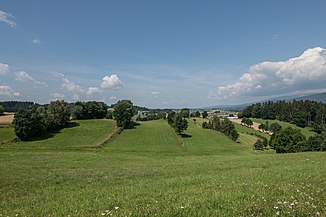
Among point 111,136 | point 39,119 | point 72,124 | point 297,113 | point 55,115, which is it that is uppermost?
point 55,115

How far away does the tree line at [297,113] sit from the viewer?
166750 millimetres

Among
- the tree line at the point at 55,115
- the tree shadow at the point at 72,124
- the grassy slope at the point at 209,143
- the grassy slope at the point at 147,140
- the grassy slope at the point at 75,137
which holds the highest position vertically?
the tree line at the point at 55,115

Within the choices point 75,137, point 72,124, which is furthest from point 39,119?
point 72,124

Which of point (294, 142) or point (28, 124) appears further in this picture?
point (28, 124)

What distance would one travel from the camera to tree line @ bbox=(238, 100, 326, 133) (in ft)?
547

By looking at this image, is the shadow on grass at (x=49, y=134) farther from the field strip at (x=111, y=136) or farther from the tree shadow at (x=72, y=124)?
the field strip at (x=111, y=136)

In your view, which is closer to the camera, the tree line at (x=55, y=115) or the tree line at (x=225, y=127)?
the tree line at (x=55, y=115)

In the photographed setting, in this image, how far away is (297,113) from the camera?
17038 cm

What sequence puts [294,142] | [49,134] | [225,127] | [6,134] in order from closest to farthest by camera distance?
[294,142], [6,134], [49,134], [225,127]

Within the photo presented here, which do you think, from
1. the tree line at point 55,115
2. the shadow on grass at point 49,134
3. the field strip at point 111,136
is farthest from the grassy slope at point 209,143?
the shadow on grass at point 49,134

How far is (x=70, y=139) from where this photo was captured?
94.6 m

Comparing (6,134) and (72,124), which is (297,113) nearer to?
(72,124)

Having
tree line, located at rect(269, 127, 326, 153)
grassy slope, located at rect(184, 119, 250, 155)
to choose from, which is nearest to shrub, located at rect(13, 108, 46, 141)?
grassy slope, located at rect(184, 119, 250, 155)

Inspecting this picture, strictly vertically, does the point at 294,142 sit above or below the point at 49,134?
below
